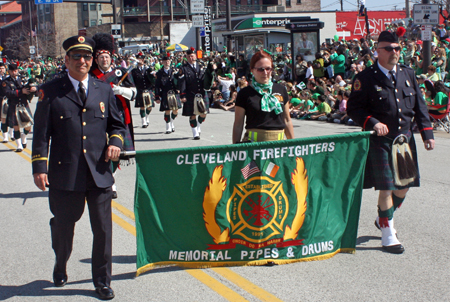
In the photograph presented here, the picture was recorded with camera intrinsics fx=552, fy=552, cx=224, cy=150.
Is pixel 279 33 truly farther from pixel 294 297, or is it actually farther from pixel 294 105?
pixel 294 297

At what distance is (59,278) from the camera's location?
14.9ft

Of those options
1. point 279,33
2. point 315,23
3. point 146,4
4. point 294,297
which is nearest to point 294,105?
point 315,23

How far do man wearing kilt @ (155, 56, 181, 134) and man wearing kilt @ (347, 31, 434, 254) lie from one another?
9.40 meters

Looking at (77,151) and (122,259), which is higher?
(77,151)

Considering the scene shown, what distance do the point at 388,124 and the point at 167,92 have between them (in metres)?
9.91

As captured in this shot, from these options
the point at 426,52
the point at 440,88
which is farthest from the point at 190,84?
the point at 426,52

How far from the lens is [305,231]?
4.80 metres

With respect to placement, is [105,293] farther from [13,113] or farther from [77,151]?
[13,113]

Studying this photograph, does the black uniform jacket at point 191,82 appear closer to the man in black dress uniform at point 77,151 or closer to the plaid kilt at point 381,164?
the plaid kilt at point 381,164

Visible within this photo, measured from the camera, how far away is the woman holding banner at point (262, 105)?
5125 millimetres

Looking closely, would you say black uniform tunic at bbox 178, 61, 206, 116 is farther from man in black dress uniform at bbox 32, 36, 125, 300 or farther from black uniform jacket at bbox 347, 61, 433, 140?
man in black dress uniform at bbox 32, 36, 125, 300

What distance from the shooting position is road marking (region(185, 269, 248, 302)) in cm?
427

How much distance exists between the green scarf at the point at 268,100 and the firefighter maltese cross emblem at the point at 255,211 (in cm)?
64

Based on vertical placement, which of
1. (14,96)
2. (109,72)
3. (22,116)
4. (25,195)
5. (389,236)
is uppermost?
(109,72)
